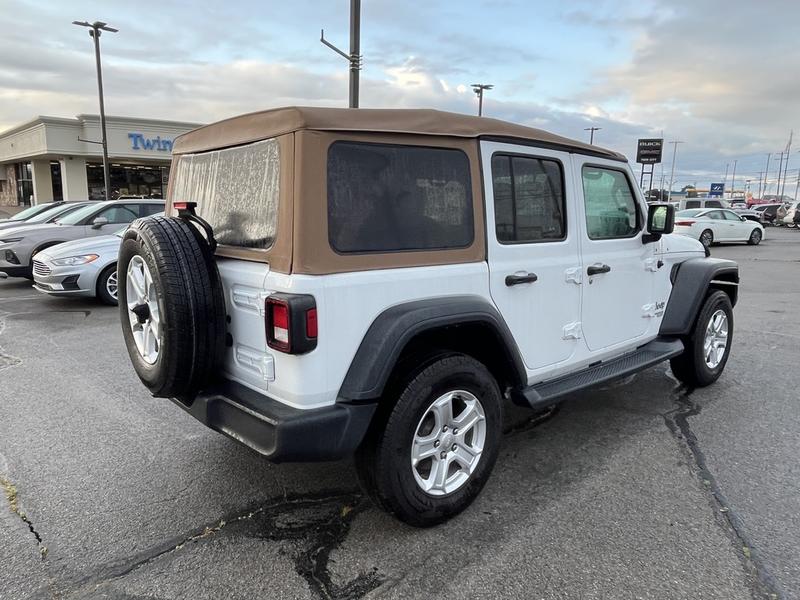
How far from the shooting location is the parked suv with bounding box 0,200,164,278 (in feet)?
30.9

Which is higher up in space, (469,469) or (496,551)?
(469,469)

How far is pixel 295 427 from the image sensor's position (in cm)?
232

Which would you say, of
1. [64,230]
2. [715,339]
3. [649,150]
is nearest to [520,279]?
[715,339]

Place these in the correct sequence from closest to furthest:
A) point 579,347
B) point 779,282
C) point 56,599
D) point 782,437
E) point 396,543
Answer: point 56,599
point 396,543
point 579,347
point 782,437
point 779,282

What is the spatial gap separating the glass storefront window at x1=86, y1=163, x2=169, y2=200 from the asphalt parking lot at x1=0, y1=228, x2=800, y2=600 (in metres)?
35.9

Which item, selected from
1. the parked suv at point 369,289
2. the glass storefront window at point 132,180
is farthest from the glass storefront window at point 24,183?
the parked suv at point 369,289

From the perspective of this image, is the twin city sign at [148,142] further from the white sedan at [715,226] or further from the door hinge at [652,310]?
the door hinge at [652,310]

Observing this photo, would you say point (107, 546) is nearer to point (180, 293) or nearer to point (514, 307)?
point (180, 293)

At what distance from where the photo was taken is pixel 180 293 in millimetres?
2475

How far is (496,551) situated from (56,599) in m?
1.85

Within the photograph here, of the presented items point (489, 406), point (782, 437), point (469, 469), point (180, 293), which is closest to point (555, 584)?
point (469, 469)

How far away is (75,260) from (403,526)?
7.20 metres

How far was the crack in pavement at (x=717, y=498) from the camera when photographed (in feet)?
7.88

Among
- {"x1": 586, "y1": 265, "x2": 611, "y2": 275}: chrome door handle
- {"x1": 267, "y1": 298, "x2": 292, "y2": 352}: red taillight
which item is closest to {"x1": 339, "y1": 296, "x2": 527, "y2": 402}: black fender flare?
{"x1": 267, "y1": 298, "x2": 292, "y2": 352}: red taillight
